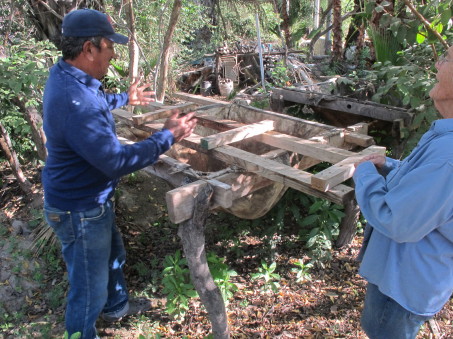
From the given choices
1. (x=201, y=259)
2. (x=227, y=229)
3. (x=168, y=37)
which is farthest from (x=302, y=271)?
(x=168, y=37)

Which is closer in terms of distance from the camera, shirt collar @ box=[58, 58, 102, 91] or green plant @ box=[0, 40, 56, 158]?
shirt collar @ box=[58, 58, 102, 91]

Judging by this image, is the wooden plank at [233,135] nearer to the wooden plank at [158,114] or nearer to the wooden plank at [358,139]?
the wooden plank at [358,139]

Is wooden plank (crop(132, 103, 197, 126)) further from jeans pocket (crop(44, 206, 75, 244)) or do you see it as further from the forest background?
jeans pocket (crop(44, 206, 75, 244))

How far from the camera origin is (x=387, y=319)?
5.17 feet

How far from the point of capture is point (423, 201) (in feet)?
3.80

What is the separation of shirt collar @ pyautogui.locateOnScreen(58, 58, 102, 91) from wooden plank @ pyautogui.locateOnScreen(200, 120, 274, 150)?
27.1 inches

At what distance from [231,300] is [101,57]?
197 cm

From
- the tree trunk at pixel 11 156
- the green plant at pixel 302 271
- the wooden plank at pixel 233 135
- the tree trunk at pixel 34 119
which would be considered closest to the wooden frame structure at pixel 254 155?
the wooden plank at pixel 233 135

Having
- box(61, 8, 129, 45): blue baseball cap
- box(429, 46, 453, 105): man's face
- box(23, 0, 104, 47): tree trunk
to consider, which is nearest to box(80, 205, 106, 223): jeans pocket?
box(61, 8, 129, 45): blue baseball cap

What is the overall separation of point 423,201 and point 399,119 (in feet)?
5.88

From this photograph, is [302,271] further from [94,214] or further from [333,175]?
[94,214]

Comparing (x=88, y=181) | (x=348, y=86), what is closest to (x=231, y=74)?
(x=348, y=86)

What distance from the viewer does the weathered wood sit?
9.21 ft

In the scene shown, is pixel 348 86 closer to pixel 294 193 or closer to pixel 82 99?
pixel 294 193
